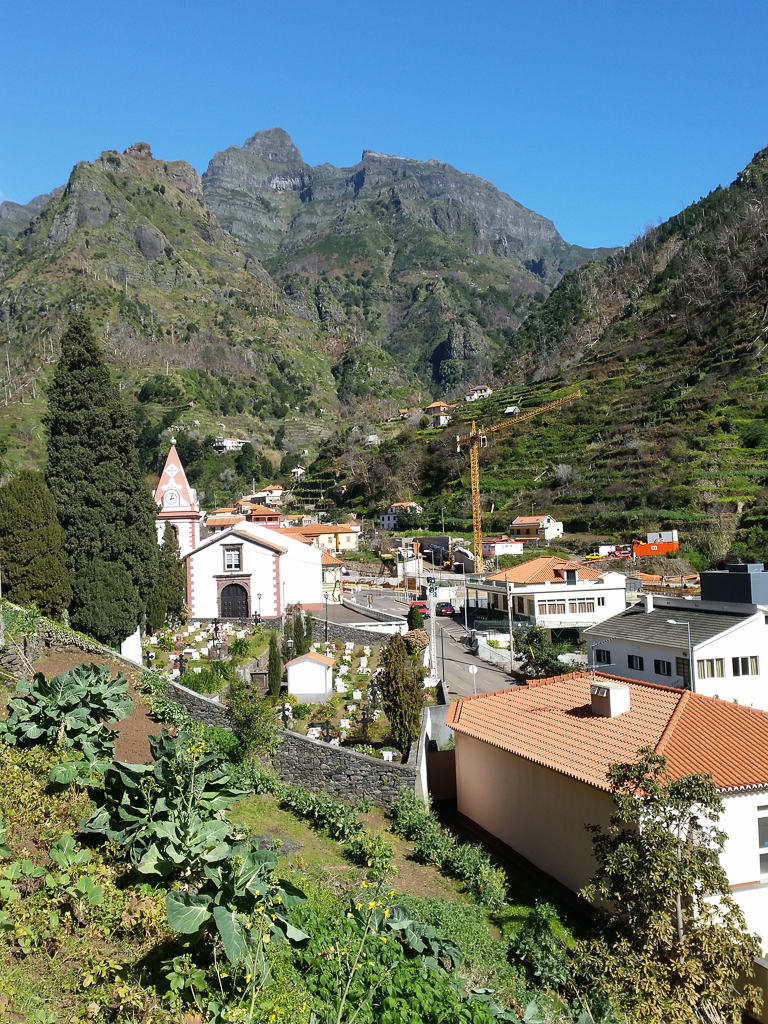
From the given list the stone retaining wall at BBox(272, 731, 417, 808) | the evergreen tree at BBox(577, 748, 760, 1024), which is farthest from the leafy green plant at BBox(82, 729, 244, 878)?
the stone retaining wall at BBox(272, 731, 417, 808)

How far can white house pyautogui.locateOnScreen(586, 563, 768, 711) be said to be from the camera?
24.1m

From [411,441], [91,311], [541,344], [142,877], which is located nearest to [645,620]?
[142,877]

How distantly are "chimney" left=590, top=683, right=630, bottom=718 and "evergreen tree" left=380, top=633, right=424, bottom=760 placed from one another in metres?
3.99

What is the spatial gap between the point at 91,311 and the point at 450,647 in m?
127

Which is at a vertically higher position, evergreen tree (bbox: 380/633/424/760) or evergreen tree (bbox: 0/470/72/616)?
evergreen tree (bbox: 0/470/72/616)

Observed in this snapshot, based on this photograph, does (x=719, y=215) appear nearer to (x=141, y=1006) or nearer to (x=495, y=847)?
(x=495, y=847)

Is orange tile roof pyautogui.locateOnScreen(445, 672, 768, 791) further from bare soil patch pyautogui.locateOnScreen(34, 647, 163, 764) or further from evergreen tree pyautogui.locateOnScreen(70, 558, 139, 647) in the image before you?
evergreen tree pyautogui.locateOnScreen(70, 558, 139, 647)

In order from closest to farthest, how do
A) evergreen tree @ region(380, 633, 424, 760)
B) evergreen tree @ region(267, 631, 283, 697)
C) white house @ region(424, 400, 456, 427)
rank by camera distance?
evergreen tree @ region(380, 633, 424, 760) → evergreen tree @ region(267, 631, 283, 697) → white house @ region(424, 400, 456, 427)

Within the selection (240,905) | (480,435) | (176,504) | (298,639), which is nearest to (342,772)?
(240,905)

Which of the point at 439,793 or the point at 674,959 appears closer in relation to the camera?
the point at 674,959

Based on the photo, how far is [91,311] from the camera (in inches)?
5512

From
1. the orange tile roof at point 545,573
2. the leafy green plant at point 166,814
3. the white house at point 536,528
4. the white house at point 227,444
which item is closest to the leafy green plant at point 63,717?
the leafy green plant at point 166,814

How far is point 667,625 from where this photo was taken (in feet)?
86.8

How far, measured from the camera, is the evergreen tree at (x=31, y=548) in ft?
65.3
